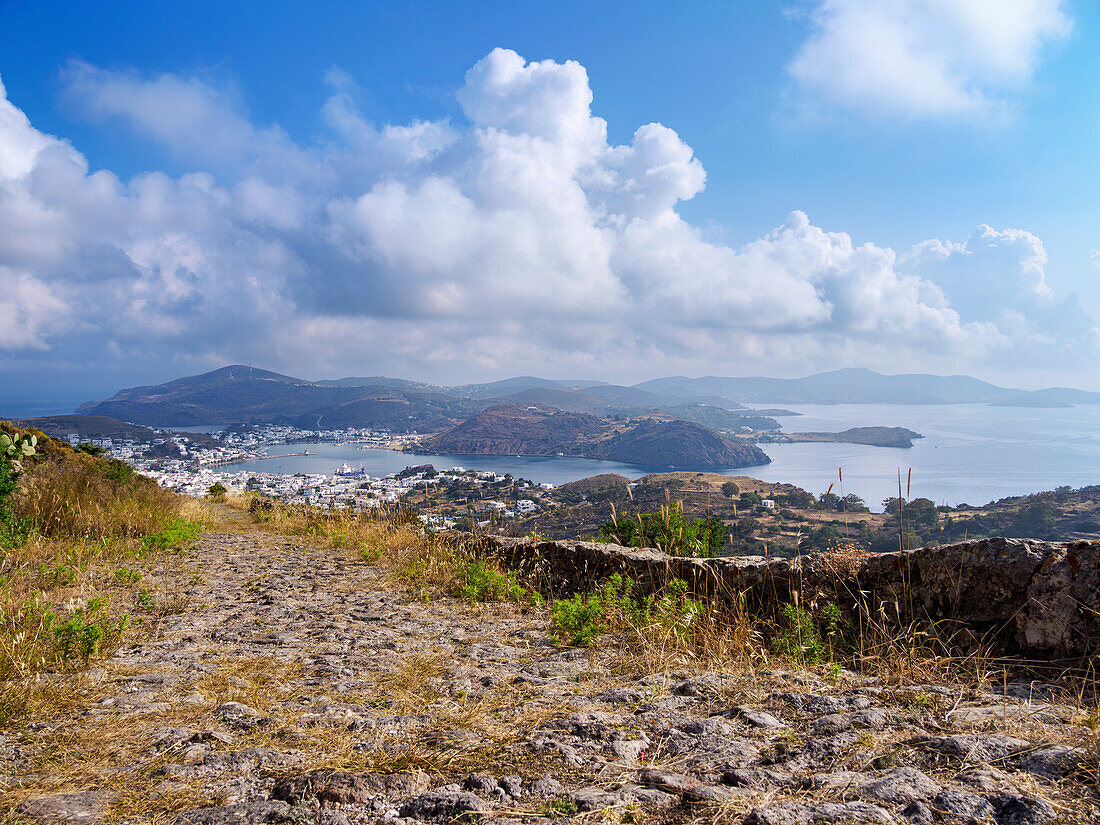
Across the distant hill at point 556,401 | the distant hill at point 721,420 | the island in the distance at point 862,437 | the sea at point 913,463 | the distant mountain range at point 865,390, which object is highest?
the distant mountain range at point 865,390

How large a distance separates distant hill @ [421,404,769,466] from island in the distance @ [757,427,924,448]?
14017mm

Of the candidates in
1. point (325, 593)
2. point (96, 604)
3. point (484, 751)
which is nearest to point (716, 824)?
point (484, 751)

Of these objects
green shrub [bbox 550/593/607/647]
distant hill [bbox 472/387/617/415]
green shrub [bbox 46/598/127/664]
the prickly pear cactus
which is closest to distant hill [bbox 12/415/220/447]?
the prickly pear cactus

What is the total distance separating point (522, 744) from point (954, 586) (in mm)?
3318

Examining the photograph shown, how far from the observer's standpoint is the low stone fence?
3.13 metres

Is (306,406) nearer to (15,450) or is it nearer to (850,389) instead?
(15,450)

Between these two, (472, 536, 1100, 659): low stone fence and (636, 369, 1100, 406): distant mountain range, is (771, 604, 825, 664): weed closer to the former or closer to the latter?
(472, 536, 1100, 659): low stone fence

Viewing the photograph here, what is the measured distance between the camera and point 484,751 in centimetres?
221

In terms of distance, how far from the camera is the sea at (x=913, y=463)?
23375 millimetres

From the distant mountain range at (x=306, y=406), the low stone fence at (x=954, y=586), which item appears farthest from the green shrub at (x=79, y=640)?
the distant mountain range at (x=306, y=406)

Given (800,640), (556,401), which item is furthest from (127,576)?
(556,401)

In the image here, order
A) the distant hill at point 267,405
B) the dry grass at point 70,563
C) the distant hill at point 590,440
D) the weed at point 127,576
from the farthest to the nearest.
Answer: the distant hill at point 267,405, the distant hill at point 590,440, the weed at point 127,576, the dry grass at point 70,563

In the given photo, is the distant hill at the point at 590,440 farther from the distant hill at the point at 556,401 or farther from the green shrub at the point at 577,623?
the green shrub at the point at 577,623

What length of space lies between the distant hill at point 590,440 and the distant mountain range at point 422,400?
12435mm
